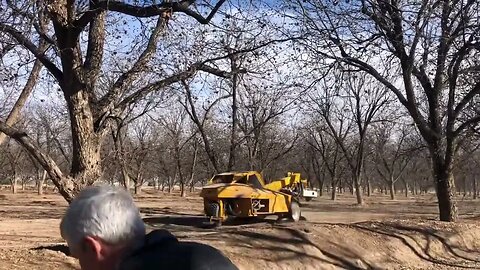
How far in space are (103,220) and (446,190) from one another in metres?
20.0

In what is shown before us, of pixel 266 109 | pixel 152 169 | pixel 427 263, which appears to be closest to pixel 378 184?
pixel 152 169

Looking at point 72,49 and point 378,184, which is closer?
point 72,49

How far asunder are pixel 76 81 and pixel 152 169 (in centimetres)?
8408

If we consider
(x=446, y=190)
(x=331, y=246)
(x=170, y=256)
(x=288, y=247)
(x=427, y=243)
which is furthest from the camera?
(x=446, y=190)

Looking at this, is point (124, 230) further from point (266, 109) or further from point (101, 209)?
point (266, 109)

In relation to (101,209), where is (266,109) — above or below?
above

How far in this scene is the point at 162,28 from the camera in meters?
11.2

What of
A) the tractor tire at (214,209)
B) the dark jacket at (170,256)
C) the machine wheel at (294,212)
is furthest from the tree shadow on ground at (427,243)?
the dark jacket at (170,256)

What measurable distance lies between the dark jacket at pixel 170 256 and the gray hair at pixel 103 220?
2.9 inches

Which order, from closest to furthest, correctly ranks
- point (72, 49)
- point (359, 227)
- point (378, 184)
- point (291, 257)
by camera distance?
1. point (72, 49)
2. point (291, 257)
3. point (359, 227)
4. point (378, 184)

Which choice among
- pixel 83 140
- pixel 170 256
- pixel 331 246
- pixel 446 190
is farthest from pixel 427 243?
pixel 170 256

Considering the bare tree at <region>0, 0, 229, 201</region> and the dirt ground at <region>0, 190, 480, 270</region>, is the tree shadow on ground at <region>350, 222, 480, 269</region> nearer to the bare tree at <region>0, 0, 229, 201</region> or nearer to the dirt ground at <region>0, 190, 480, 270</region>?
the dirt ground at <region>0, 190, 480, 270</region>

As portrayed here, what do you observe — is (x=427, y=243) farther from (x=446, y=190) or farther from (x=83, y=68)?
→ (x=83, y=68)

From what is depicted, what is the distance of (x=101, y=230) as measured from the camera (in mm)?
2475
